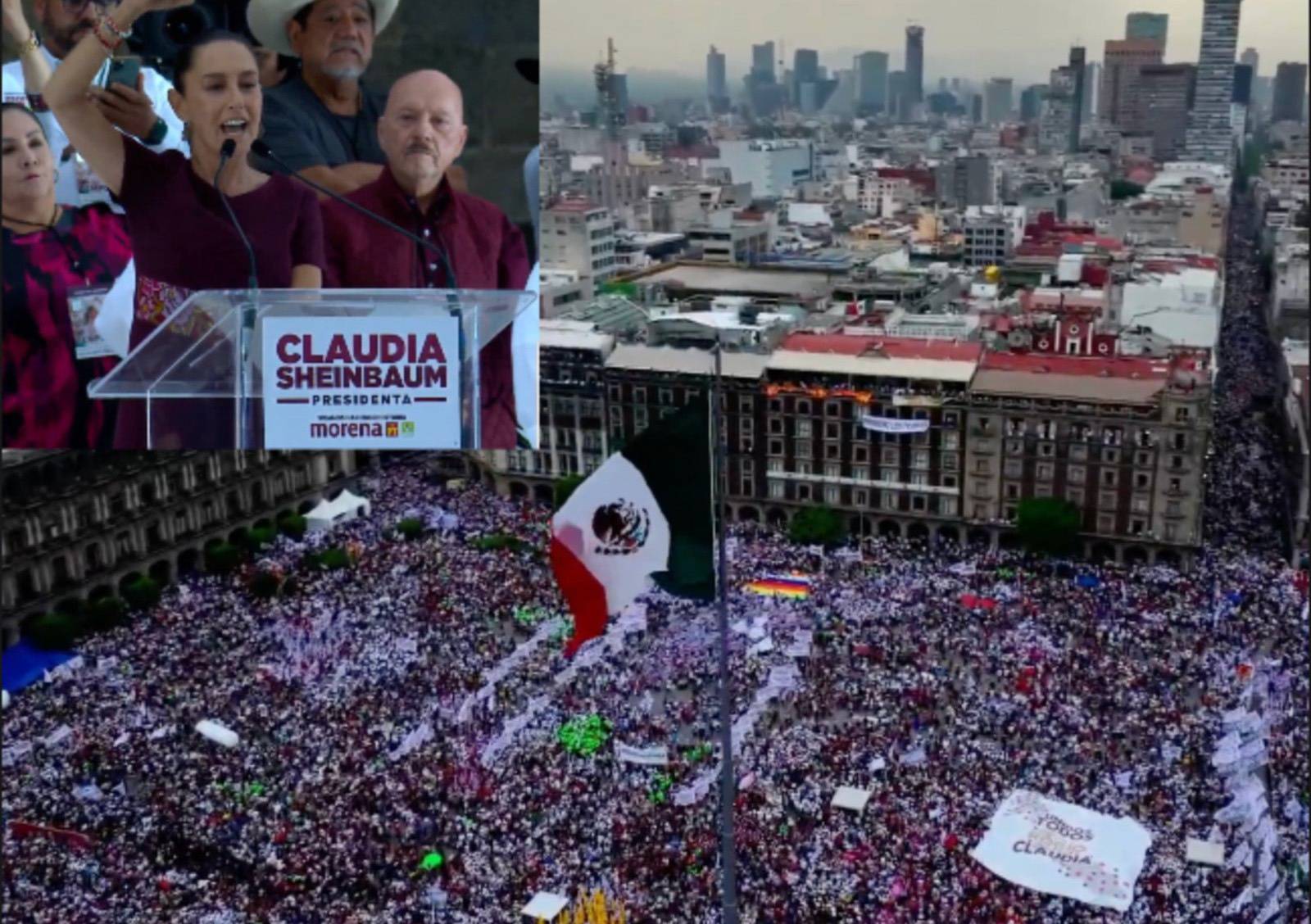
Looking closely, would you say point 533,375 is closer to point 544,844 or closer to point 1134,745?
point 544,844

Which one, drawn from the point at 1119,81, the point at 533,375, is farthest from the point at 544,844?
the point at 1119,81

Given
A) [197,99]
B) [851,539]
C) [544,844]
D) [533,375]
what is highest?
[197,99]

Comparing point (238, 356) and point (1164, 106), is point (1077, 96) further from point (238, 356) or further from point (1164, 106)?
point (238, 356)

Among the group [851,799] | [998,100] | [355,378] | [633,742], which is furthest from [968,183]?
[355,378]

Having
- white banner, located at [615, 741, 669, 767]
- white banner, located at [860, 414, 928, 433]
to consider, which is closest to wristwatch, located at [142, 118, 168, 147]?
white banner, located at [615, 741, 669, 767]

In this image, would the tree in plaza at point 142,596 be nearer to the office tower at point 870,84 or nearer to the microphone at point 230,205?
the microphone at point 230,205

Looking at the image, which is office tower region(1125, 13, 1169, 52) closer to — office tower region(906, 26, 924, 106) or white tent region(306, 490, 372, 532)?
office tower region(906, 26, 924, 106)
